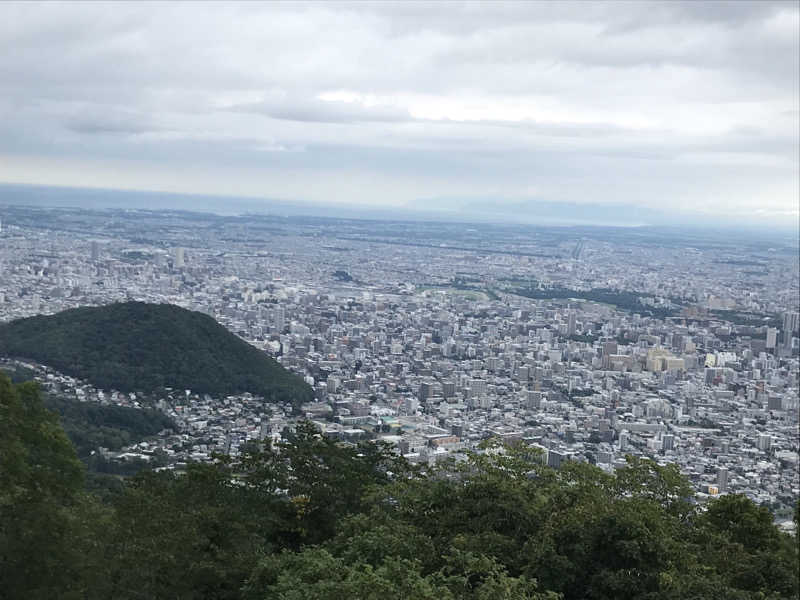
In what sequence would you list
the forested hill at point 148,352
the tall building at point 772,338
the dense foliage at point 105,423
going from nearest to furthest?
the dense foliage at point 105,423
the forested hill at point 148,352
the tall building at point 772,338

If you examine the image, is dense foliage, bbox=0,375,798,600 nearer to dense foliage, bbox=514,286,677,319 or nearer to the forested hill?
the forested hill

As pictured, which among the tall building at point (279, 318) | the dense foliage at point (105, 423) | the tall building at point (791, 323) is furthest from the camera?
the tall building at point (791, 323)

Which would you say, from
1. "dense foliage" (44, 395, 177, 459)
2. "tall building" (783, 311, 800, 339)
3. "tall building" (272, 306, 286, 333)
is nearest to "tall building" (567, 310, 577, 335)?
Result: "tall building" (783, 311, 800, 339)

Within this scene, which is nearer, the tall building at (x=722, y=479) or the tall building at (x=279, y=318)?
the tall building at (x=722, y=479)

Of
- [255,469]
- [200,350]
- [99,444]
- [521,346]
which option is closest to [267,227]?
[521,346]

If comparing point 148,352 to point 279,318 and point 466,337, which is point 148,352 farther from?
point 466,337

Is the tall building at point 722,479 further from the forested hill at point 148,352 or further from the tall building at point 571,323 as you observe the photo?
the tall building at point 571,323

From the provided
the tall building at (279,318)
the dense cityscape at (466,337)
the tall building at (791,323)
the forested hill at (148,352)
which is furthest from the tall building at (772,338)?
the forested hill at (148,352)

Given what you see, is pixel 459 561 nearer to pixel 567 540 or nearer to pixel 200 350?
pixel 567 540
